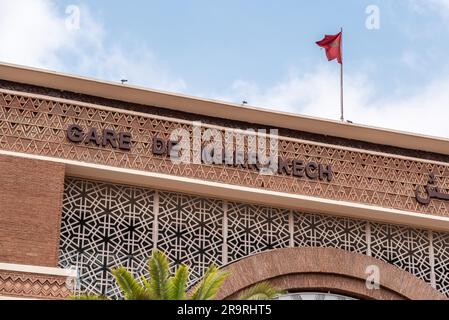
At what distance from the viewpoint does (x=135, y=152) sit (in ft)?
57.8

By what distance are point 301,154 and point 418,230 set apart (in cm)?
232

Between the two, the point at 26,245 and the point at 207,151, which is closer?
the point at 26,245

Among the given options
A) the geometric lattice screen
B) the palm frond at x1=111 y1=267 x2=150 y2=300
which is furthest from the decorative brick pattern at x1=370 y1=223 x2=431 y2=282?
the palm frond at x1=111 y1=267 x2=150 y2=300

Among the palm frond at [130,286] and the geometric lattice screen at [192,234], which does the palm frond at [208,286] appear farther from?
the geometric lattice screen at [192,234]

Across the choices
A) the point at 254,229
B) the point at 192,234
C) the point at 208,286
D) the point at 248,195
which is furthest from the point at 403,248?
the point at 208,286

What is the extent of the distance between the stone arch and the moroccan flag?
11.9 feet

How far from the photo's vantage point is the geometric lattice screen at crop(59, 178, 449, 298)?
671 inches

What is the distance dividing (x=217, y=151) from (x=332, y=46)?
3433 millimetres

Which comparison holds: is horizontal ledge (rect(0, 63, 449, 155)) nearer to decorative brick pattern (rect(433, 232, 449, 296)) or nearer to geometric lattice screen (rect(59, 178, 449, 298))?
geometric lattice screen (rect(59, 178, 449, 298))

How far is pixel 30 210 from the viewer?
16.6 m

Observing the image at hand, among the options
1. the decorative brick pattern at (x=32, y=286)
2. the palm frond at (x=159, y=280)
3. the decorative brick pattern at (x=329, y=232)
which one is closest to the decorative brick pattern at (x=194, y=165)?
the decorative brick pattern at (x=329, y=232)

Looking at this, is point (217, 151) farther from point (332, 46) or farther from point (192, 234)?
point (332, 46)
